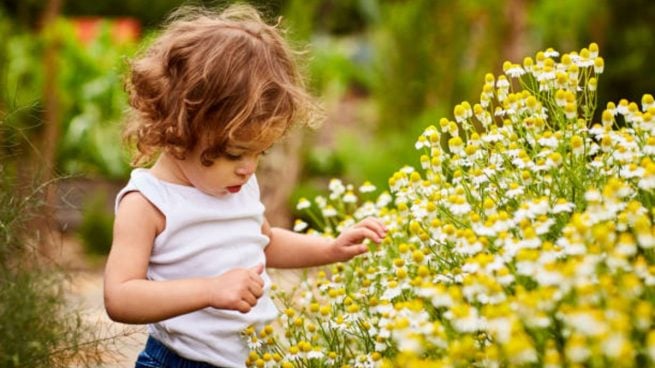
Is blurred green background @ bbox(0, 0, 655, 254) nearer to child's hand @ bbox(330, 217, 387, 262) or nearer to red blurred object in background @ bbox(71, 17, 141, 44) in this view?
red blurred object in background @ bbox(71, 17, 141, 44)

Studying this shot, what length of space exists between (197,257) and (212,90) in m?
0.40

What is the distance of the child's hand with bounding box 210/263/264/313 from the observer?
228 cm

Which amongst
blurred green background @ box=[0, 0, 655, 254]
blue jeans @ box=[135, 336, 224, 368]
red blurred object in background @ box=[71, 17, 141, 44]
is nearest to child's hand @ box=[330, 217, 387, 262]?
blue jeans @ box=[135, 336, 224, 368]

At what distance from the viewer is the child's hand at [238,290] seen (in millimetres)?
2275

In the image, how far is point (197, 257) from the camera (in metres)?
2.57

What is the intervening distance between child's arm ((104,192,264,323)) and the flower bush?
0.57 feet

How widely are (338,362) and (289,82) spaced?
27.8 inches

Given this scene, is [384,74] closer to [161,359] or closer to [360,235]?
[360,235]

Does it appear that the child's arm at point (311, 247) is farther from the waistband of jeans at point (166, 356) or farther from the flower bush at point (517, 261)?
the waistband of jeans at point (166, 356)

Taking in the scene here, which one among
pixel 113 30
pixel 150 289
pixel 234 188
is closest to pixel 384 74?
pixel 113 30

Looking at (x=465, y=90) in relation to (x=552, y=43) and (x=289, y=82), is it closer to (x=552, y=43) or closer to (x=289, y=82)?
(x=552, y=43)

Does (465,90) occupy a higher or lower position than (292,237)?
higher

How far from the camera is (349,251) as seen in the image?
9.35 ft

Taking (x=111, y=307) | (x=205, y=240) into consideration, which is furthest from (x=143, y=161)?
(x=111, y=307)
